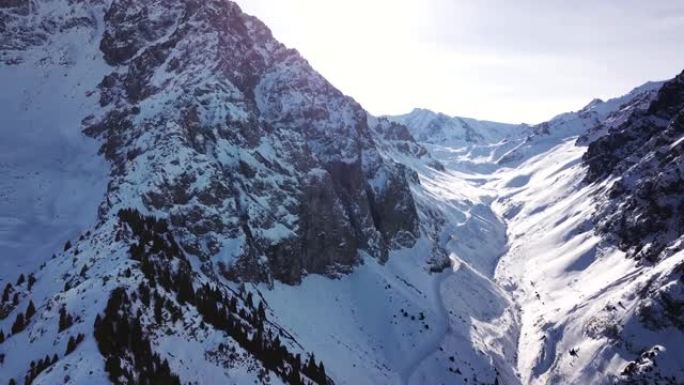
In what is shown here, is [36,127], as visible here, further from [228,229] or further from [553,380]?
[553,380]

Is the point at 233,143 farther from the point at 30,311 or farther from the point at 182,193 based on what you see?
the point at 30,311

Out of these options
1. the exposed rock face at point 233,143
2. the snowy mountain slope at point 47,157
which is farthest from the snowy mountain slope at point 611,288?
the snowy mountain slope at point 47,157

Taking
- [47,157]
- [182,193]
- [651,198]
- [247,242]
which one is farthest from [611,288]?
[47,157]

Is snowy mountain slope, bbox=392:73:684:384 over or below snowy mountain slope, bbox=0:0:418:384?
below

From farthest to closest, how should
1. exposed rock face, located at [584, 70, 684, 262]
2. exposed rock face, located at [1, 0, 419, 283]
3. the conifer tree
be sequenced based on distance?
exposed rock face, located at [584, 70, 684, 262]
exposed rock face, located at [1, 0, 419, 283]
the conifer tree

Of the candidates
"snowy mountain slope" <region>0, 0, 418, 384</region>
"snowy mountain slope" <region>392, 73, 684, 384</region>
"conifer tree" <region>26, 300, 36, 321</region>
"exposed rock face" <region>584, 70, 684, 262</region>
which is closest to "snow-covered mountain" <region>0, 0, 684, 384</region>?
"snowy mountain slope" <region>0, 0, 418, 384</region>

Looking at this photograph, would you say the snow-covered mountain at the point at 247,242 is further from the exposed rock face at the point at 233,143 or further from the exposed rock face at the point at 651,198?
the exposed rock face at the point at 651,198

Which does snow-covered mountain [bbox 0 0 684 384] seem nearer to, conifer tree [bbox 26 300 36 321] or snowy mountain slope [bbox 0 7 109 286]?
snowy mountain slope [bbox 0 7 109 286]
